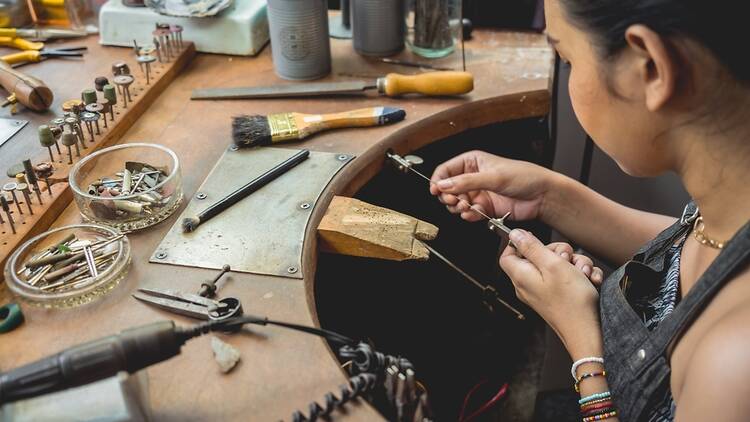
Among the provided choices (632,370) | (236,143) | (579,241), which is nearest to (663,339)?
(632,370)

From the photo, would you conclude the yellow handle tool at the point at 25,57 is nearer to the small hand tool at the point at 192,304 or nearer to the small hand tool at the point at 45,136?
the small hand tool at the point at 45,136

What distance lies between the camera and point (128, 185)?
1047mm

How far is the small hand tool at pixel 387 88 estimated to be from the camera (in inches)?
52.6

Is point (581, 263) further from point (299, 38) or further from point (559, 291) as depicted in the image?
point (299, 38)

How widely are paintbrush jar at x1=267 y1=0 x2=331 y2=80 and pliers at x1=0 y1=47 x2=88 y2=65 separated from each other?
45 cm

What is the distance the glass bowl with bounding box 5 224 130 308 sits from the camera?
848 mm

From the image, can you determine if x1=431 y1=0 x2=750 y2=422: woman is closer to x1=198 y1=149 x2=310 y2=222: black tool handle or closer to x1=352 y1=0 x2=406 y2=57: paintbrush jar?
x1=198 y1=149 x2=310 y2=222: black tool handle

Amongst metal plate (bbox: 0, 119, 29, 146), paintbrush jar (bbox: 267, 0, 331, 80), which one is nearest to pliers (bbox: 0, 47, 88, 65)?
metal plate (bbox: 0, 119, 29, 146)

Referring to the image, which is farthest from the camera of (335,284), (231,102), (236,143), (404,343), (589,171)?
(589,171)

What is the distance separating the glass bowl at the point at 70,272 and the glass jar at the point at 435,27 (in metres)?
0.84

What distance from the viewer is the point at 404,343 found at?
1759 millimetres

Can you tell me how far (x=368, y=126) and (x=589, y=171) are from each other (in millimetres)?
1071

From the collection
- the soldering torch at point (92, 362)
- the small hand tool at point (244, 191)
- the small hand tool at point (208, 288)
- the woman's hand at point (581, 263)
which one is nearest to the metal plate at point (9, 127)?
the small hand tool at point (244, 191)

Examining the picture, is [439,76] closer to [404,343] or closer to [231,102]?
[231,102]
